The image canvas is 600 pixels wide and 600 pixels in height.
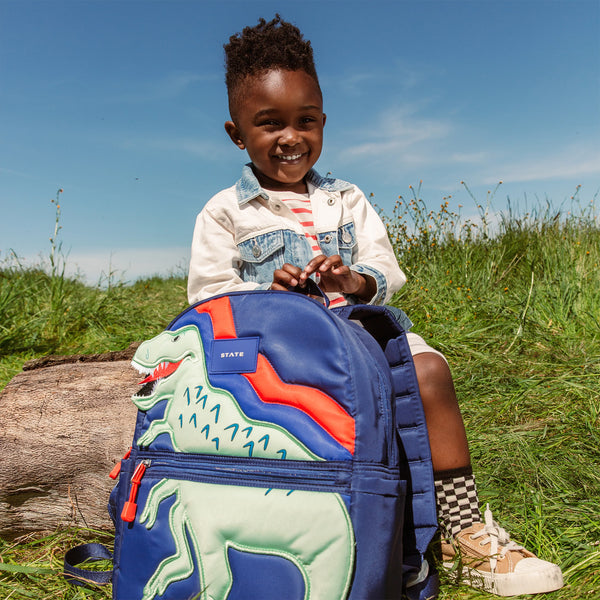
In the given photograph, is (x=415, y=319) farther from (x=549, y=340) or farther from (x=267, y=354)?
(x=267, y=354)

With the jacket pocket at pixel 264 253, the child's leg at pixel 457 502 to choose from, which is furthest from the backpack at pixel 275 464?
the jacket pocket at pixel 264 253

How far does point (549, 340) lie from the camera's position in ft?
12.1

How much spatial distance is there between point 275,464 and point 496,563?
83cm

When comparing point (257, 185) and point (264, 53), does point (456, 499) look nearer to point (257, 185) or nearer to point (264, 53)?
point (257, 185)

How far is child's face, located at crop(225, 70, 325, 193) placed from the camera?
82.6 inches

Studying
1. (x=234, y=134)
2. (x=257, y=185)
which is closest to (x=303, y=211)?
(x=257, y=185)

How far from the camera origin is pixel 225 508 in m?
1.36

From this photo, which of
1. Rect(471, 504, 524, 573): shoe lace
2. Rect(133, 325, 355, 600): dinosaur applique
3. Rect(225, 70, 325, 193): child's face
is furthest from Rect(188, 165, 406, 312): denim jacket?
Rect(471, 504, 524, 573): shoe lace

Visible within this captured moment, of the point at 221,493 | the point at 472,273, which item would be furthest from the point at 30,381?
the point at 472,273

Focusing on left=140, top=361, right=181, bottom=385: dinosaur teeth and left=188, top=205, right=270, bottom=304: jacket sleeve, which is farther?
left=188, top=205, right=270, bottom=304: jacket sleeve

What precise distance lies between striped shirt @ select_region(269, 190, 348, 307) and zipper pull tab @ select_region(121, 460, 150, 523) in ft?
3.47

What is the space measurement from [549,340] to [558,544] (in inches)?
85.0

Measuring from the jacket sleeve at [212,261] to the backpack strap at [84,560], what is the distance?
3.27 feet

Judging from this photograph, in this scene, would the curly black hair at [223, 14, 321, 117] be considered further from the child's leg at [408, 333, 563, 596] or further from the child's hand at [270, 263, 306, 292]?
the child's leg at [408, 333, 563, 596]
